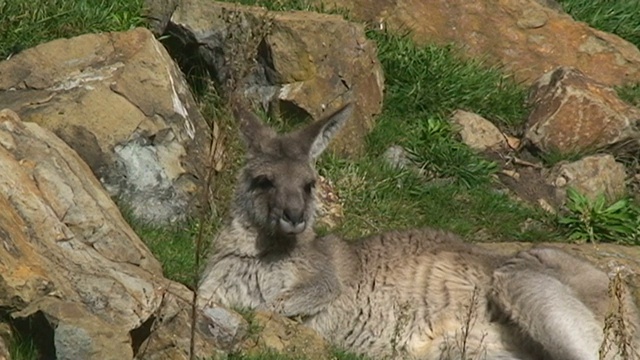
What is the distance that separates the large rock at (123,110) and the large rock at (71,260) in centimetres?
77

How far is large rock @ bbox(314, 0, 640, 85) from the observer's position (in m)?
13.8

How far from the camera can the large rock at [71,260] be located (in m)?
7.27

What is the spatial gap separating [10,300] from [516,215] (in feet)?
18.9

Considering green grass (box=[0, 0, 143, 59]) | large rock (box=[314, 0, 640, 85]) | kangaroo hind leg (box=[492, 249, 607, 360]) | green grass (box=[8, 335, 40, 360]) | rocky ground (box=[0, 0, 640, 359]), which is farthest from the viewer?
large rock (box=[314, 0, 640, 85])

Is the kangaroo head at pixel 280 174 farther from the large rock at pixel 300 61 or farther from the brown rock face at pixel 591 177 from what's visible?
the brown rock face at pixel 591 177

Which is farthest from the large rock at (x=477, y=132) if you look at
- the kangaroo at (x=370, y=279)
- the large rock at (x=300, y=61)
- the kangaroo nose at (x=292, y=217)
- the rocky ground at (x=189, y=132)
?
the kangaroo nose at (x=292, y=217)

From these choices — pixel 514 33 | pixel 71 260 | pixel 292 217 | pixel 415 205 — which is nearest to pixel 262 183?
pixel 292 217

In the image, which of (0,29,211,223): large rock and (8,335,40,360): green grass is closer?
(8,335,40,360): green grass

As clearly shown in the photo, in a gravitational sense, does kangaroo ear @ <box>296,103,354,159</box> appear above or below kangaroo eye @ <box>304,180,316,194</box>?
above

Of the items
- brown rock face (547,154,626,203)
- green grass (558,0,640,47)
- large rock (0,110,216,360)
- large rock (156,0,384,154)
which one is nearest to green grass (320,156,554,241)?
large rock (156,0,384,154)

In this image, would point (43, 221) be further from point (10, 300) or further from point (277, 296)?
point (277, 296)

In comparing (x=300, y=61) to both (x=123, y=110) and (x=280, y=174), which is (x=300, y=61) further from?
(x=280, y=174)

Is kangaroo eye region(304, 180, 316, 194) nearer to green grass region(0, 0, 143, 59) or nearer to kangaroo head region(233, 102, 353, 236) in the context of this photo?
kangaroo head region(233, 102, 353, 236)

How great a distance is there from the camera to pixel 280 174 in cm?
972
